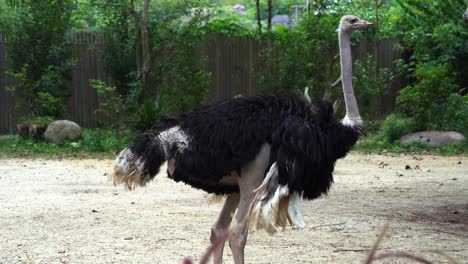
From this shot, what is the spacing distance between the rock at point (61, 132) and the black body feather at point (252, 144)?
24.7ft

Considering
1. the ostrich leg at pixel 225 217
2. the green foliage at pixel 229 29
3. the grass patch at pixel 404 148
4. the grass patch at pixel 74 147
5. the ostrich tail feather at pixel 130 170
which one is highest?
the green foliage at pixel 229 29

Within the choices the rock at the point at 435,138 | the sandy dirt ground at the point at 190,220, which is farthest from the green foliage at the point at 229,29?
the sandy dirt ground at the point at 190,220

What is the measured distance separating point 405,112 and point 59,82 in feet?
19.1

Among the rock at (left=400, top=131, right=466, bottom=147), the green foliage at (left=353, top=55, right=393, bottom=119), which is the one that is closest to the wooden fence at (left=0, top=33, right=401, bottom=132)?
the green foliage at (left=353, top=55, right=393, bottom=119)

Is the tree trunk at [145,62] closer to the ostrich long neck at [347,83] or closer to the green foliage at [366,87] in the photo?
the green foliage at [366,87]

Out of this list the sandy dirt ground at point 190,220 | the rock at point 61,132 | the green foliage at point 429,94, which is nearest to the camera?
the sandy dirt ground at point 190,220

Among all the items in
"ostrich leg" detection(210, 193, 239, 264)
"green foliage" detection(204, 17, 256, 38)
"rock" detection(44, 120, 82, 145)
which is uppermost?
"green foliage" detection(204, 17, 256, 38)

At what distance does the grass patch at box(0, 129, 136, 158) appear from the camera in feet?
34.2

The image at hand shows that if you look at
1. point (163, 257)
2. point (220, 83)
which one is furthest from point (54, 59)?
point (163, 257)

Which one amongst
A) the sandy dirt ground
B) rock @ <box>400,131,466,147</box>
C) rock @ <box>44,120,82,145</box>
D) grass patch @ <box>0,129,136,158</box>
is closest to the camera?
the sandy dirt ground

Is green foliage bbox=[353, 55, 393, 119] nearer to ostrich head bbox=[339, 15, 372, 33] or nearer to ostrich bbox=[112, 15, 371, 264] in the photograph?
ostrich head bbox=[339, 15, 372, 33]

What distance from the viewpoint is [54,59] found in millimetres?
13078

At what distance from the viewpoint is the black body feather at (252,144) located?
3932 millimetres

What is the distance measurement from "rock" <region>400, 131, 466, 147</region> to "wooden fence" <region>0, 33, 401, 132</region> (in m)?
2.59
